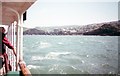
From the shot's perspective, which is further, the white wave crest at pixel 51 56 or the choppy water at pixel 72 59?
the white wave crest at pixel 51 56

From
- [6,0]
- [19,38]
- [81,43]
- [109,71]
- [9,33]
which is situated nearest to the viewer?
[6,0]

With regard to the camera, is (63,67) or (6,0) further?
(63,67)

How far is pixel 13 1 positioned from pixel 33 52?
91926 mm

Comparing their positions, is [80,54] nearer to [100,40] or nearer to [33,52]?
[33,52]

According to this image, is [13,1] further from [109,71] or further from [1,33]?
[109,71]

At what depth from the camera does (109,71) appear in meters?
64.0

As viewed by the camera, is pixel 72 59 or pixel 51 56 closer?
pixel 72 59

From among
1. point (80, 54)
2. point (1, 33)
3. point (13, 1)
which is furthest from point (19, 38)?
point (80, 54)

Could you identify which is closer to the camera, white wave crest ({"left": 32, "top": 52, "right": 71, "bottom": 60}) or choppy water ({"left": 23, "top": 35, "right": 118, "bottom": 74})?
choppy water ({"left": 23, "top": 35, "right": 118, "bottom": 74})

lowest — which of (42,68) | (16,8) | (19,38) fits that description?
(42,68)

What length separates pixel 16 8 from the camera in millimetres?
4320

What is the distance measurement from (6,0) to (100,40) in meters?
120

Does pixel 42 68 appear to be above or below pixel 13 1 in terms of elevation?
below

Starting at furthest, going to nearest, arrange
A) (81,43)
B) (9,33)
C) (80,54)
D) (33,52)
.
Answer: (81,43) → (33,52) → (80,54) → (9,33)
